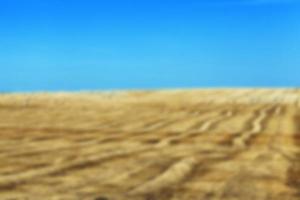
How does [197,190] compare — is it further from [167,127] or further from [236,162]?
[167,127]

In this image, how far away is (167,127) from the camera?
12.0 metres

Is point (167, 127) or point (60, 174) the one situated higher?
point (167, 127)

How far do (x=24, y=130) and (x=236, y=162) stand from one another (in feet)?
14.0

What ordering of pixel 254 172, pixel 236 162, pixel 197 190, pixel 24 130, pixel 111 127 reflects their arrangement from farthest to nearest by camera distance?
pixel 111 127, pixel 24 130, pixel 236 162, pixel 254 172, pixel 197 190

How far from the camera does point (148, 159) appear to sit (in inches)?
279

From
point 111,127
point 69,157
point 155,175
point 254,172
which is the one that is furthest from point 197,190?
point 111,127

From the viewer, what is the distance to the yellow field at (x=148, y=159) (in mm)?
5215

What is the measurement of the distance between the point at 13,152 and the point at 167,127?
4961mm

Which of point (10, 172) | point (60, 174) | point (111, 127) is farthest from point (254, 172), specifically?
point (111, 127)

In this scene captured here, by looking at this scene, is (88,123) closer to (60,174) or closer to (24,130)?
(24,130)

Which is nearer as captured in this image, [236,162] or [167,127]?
[236,162]

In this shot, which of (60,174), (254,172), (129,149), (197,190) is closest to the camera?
(197,190)

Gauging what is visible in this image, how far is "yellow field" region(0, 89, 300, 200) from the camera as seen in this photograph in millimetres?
5215

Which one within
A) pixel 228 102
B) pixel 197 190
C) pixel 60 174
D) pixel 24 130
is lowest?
pixel 197 190
